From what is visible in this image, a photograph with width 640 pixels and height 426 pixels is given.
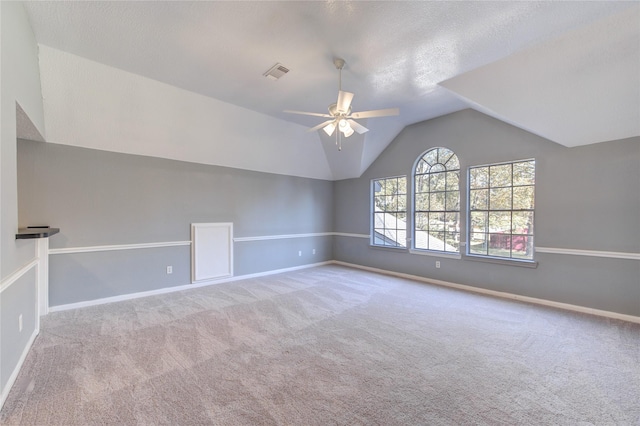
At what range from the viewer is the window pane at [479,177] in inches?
180

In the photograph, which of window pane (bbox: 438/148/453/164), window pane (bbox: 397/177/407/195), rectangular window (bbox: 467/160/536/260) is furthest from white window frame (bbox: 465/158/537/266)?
window pane (bbox: 397/177/407/195)

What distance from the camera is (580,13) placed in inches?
91.9

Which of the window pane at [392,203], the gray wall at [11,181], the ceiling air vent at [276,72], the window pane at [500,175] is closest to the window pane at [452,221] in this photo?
the window pane at [500,175]

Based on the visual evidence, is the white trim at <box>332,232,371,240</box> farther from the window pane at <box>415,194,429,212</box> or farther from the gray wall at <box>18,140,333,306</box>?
the gray wall at <box>18,140,333,306</box>

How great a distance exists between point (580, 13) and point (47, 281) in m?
6.52

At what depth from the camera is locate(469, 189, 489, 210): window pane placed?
179 inches

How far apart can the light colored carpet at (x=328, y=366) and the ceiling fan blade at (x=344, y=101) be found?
8.33ft

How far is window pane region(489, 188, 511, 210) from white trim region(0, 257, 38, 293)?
19.1ft

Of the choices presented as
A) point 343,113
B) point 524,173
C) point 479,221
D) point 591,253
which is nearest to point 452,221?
point 479,221

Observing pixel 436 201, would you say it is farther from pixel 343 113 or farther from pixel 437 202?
pixel 343 113

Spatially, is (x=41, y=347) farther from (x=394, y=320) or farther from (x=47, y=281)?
(x=394, y=320)

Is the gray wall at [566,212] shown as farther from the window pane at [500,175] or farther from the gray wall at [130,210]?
the gray wall at [130,210]

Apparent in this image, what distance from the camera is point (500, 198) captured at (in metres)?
4.40

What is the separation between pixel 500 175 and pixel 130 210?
19.6 ft
